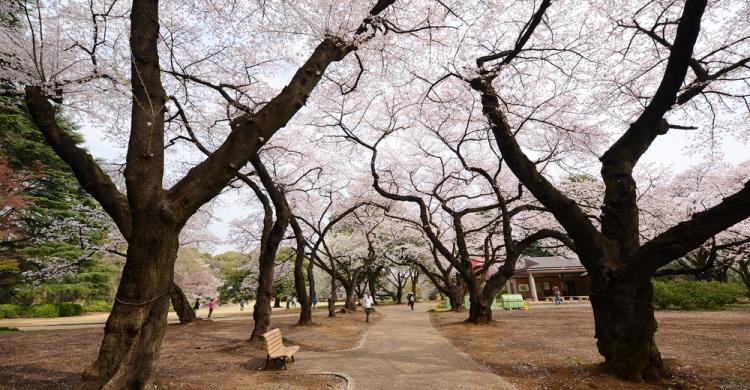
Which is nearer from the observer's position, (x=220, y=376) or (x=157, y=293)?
(x=157, y=293)

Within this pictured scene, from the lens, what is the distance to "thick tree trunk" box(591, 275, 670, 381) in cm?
500

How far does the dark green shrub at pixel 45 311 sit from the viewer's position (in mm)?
24969

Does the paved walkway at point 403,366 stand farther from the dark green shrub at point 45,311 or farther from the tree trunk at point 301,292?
the dark green shrub at point 45,311

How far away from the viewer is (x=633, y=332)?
505 cm

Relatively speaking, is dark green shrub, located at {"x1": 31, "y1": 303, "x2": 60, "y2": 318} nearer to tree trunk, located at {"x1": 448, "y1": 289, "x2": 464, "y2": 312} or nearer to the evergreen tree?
the evergreen tree

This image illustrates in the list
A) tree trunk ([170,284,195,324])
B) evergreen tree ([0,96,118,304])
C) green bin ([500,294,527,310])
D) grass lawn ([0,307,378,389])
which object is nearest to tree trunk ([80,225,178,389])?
grass lawn ([0,307,378,389])

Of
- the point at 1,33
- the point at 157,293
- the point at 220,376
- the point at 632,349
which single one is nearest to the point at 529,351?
the point at 632,349

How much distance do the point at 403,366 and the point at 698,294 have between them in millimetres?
18329

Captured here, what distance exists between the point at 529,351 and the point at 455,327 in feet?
17.2

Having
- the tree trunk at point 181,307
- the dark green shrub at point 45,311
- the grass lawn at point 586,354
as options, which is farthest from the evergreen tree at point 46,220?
the grass lawn at point 586,354

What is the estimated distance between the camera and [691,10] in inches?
171

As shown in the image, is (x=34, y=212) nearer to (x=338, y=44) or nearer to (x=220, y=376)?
(x=220, y=376)

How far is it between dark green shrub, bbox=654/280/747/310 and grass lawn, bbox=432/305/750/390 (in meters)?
6.15

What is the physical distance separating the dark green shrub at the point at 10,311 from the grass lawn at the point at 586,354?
3143 centimetres
